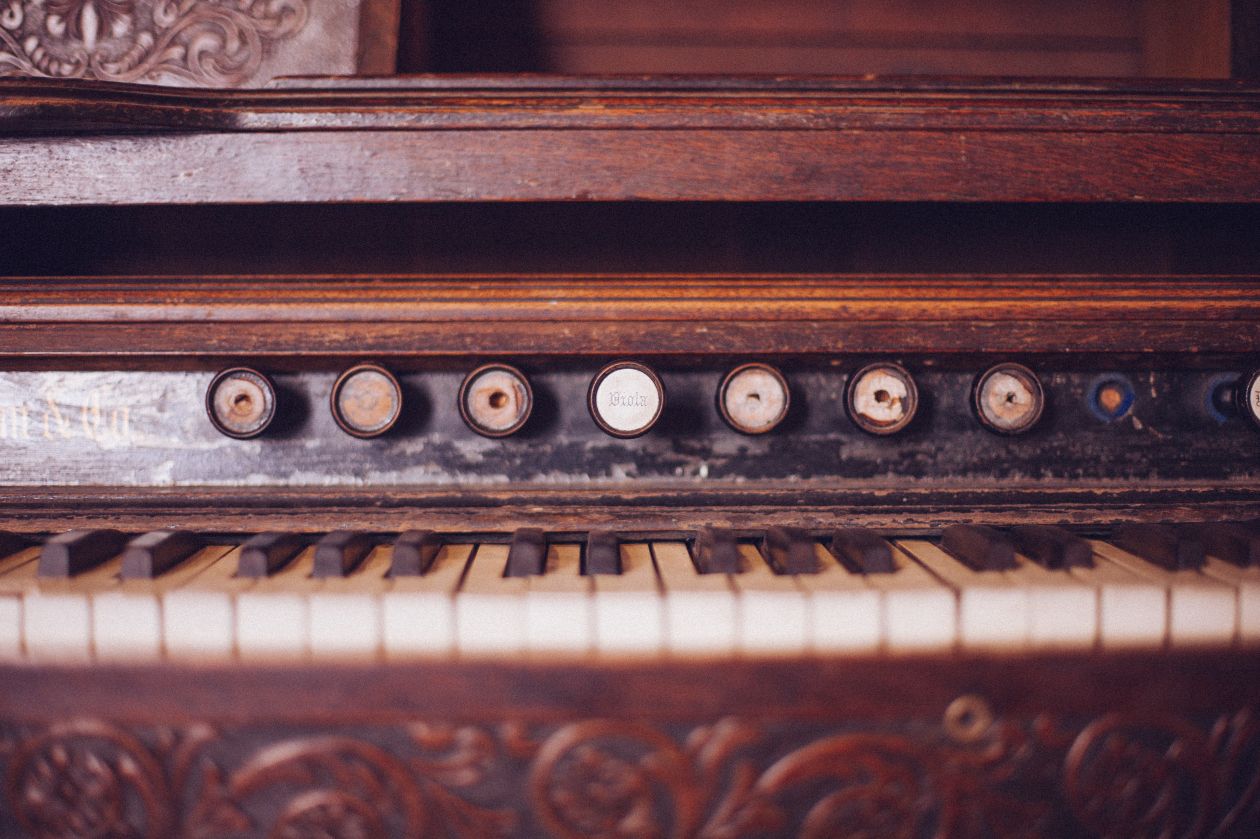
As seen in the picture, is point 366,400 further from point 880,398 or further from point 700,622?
point 880,398

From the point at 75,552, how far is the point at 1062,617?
118 centimetres

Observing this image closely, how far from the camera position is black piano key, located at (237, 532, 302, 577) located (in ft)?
2.80

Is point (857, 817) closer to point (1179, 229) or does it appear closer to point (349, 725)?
point (349, 725)

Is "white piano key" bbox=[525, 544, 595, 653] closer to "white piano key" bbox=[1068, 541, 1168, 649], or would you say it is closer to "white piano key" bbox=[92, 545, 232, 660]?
"white piano key" bbox=[92, 545, 232, 660]

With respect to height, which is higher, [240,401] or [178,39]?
[178,39]

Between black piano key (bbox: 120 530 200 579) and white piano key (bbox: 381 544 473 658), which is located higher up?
black piano key (bbox: 120 530 200 579)

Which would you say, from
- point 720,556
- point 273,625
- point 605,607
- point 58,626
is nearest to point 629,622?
point 605,607

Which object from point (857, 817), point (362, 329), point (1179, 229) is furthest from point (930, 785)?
point (1179, 229)

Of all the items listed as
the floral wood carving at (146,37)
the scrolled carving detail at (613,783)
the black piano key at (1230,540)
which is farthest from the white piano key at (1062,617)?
the floral wood carving at (146,37)

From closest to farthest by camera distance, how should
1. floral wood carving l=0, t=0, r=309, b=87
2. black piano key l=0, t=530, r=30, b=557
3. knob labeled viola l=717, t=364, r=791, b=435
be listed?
black piano key l=0, t=530, r=30, b=557, knob labeled viola l=717, t=364, r=791, b=435, floral wood carving l=0, t=0, r=309, b=87

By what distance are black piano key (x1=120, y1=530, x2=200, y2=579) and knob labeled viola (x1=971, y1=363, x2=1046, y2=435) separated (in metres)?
1.15

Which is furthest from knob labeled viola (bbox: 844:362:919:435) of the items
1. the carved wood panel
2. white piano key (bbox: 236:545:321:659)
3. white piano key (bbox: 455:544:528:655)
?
the carved wood panel

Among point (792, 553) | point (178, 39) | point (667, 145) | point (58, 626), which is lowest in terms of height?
point (58, 626)

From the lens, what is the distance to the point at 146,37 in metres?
1.26
